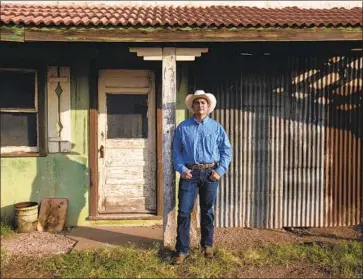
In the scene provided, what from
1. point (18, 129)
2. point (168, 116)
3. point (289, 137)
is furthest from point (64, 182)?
point (289, 137)

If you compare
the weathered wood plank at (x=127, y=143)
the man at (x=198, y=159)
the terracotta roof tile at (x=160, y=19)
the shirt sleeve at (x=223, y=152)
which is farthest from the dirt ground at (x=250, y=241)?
the terracotta roof tile at (x=160, y=19)

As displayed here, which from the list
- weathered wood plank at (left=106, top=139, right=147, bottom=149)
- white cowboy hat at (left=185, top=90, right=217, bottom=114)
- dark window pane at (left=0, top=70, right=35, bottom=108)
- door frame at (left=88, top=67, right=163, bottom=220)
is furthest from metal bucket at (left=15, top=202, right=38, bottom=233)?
white cowboy hat at (left=185, top=90, right=217, bottom=114)

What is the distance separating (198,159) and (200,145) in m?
0.17

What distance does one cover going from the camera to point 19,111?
6.22 metres

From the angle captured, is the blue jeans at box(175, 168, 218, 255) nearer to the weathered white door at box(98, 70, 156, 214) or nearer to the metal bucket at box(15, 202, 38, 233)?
the weathered white door at box(98, 70, 156, 214)

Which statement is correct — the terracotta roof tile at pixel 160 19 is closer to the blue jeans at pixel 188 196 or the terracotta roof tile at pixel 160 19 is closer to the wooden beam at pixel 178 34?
the wooden beam at pixel 178 34

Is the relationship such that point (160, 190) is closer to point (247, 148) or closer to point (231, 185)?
point (231, 185)

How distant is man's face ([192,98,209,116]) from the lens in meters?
4.71

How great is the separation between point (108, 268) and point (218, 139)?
206cm

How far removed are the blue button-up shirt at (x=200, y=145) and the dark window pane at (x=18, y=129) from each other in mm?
2786

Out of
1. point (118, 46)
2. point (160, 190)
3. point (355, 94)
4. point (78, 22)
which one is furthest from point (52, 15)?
point (355, 94)

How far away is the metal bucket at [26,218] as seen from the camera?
5.90 metres

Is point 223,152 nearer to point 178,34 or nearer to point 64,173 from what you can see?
point 178,34

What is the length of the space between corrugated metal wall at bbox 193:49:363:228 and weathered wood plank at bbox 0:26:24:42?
8.92 feet
